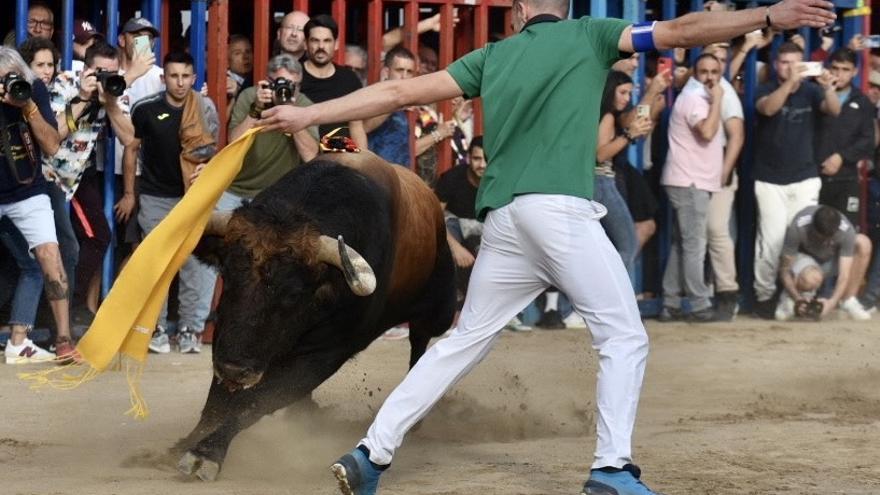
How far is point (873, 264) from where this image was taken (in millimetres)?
13656

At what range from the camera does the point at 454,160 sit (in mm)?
11961

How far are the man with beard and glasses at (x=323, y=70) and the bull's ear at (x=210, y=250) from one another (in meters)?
3.59

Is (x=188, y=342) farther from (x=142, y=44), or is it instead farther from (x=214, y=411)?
(x=214, y=411)

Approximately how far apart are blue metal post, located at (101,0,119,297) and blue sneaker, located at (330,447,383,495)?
16.5 feet

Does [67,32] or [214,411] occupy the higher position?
[67,32]

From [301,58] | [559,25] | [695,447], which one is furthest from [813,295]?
[559,25]

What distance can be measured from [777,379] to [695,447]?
2.70m

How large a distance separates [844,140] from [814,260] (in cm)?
104

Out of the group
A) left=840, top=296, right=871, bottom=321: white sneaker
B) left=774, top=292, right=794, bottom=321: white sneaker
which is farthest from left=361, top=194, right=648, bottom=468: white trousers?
left=840, top=296, right=871, bottom=321: white sneaker

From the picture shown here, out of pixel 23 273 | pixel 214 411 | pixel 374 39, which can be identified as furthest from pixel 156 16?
pixel 214 411

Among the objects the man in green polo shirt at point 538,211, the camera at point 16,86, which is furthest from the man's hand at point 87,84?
the man in green polo shirt at point 538,211

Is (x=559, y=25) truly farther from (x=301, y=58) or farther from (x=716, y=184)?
(x=716, y=184)

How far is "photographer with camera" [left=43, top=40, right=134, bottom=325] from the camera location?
9.76 m

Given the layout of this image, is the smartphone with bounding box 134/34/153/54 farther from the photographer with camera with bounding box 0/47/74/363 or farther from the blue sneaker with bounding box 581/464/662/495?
the blue sneaker with bounding box 581/464/662/495
